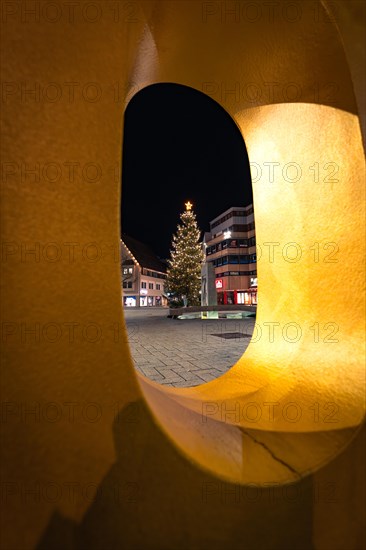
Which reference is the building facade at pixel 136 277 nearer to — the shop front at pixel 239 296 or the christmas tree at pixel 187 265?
the shop front at pixel 239 296

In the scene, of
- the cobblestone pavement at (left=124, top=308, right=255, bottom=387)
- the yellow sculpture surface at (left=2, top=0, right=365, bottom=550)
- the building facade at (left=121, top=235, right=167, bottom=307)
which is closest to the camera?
the yellow sculpture surface at (left=2, top=0, right=365, bottom=550)

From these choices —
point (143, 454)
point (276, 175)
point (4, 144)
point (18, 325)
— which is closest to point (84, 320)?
point (18, 325)

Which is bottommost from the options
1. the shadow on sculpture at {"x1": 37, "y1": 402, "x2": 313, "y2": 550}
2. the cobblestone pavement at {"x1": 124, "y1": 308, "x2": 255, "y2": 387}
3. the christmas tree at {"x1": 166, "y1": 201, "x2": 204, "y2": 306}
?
the cobblestone pavement at {"x1": 124, "y1": 308, "x2": 255, "y2": 387}

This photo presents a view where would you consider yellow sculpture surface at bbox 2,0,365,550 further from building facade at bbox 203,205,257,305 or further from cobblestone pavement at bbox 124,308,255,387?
building facade at bbox 203,205,257,305

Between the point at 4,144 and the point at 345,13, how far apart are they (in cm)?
217

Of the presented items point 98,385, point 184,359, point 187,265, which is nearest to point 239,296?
point 187,265

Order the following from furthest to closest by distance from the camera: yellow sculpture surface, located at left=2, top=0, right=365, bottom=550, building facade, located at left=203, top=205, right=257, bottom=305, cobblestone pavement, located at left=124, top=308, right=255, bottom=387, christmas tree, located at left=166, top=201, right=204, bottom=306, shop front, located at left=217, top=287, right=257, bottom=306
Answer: building facade, located at left=203, top=205, right=257, bottom=305 < shop front, located at left=217, top=287, right=257, bottom=306 < christmas tree, located at left=166, top=201, right=204, bottom=306 < cobblestone pavement, located at left=124, top=308, right=255, bottom=387 < yellow sculpture surface, located at left=2, top=0, right=365, bottom=550

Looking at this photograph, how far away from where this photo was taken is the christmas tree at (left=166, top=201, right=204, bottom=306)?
26.5 m

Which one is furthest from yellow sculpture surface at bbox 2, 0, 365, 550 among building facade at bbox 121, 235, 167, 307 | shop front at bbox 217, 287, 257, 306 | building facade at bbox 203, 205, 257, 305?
building facade at bbox 121, 235, 167, 307

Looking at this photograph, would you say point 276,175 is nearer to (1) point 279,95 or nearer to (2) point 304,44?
(1) point 279,95

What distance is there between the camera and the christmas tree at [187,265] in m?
26.5

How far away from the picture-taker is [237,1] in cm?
156

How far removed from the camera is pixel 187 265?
26672mm

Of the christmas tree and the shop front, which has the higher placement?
the christmas tree
